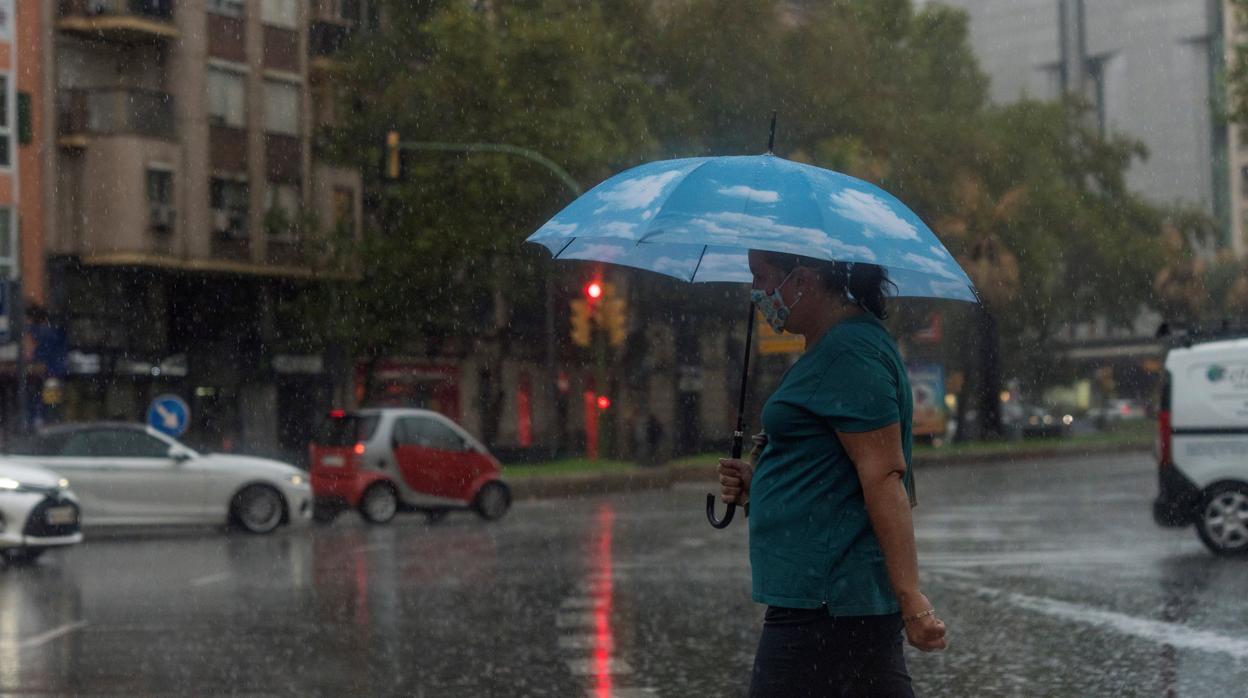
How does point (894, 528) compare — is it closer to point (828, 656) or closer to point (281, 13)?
point (828, 656)

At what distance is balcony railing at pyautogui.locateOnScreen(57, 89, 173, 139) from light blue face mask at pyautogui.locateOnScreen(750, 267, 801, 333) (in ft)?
130

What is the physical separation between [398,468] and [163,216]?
19138 millimetres

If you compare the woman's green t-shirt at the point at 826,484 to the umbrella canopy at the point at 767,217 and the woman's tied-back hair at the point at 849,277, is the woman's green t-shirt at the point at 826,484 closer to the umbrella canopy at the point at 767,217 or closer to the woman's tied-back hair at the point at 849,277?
the woman's tied-back hair at the point at 849,277

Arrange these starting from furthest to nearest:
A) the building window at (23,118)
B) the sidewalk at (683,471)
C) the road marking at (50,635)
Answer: the building window at (23,118)
the sidewalk at (683,471)
the road marking at (50,635)

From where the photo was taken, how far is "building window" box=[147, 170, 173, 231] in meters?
42.9

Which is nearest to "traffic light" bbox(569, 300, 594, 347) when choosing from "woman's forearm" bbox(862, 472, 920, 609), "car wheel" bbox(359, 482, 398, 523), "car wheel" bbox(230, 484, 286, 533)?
"car wheel" bbox(359, 482, 398, 523)

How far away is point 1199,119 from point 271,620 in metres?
122

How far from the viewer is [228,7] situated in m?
45.5

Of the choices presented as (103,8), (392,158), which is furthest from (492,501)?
(103,8)

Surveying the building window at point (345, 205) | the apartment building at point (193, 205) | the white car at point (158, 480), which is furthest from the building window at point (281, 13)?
the white car at point (158, 480)

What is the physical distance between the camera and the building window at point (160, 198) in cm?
4294

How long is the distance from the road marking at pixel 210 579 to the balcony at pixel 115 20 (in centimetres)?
2788

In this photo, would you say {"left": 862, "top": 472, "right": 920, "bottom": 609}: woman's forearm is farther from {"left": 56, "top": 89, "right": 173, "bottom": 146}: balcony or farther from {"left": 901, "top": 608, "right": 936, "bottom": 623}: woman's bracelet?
{"left": 56, "top": 89, "right": 173, "bottom": 146}: balcony

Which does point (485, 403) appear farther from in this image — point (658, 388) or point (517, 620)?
point (517, 620)
